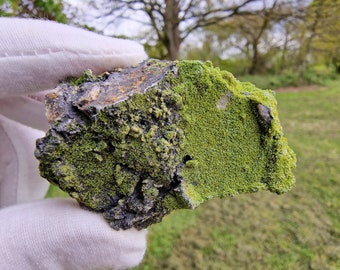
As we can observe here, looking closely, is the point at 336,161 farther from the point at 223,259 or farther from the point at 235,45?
the point at 235,45

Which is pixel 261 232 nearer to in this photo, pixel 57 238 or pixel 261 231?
pixel 261 231

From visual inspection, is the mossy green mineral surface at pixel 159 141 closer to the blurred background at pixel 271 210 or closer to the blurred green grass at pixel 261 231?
the blurred background at pixel 271 210

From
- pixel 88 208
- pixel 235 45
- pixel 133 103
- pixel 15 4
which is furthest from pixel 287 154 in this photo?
pixel 235 45

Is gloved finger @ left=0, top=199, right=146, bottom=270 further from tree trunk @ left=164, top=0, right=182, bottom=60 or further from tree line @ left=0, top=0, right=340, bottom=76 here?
tree trunk @ left=164, top=0, right=182, bottom=60

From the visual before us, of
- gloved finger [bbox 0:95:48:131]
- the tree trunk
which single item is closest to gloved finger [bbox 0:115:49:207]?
gloved finger [bbox 0:95:48:131]

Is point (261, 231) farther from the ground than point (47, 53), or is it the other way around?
point (47, 53)

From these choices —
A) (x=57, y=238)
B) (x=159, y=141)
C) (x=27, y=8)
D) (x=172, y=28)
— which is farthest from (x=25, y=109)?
(x=172, y=28)
